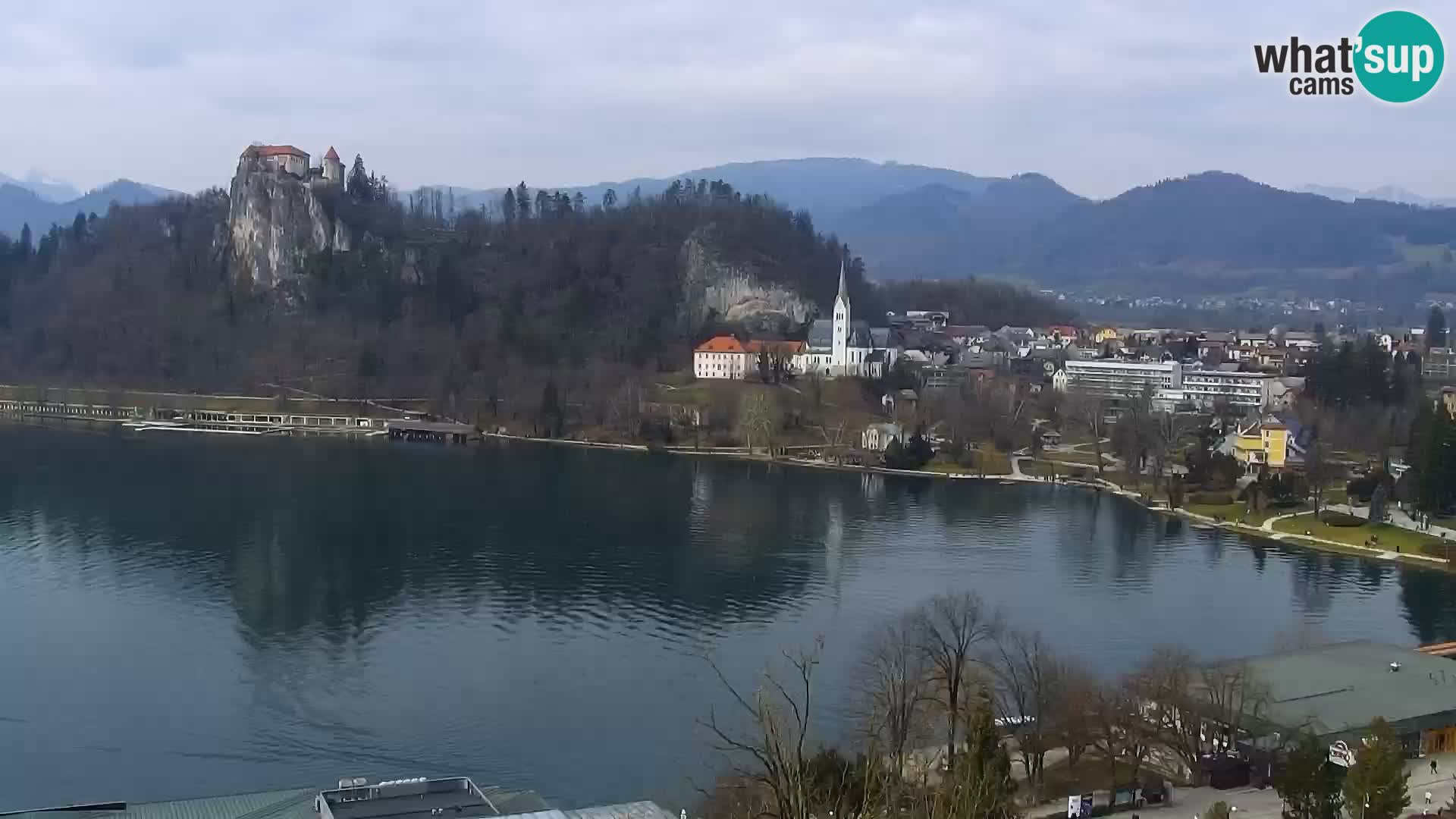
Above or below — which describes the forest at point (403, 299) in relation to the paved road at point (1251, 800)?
above

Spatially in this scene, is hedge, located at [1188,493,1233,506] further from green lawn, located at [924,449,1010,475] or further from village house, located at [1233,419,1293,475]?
green lawn, located at [924,449,1010,475]

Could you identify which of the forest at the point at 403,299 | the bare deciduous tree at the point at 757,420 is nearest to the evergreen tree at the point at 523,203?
the forest at the point at 403,299

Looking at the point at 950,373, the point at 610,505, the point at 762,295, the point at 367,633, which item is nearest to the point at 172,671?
the point at 367,633

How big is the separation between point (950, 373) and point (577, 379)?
329 inches

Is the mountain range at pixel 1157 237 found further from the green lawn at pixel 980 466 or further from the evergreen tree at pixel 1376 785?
the evergreen tree at pixel 1376 785

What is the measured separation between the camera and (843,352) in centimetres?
2936

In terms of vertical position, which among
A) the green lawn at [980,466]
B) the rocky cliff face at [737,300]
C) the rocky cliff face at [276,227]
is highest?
the rocky cliff face at [276,227]

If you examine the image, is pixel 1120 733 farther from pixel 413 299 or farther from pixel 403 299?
pixel 403 299

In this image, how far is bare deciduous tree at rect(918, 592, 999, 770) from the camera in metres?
7.48

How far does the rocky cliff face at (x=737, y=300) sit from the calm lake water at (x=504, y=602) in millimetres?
12838

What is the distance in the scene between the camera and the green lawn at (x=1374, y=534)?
49.1ft

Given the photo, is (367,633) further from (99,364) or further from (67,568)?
(99,364)

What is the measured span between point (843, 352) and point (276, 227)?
16.7 m

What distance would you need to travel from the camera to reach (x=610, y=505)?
1745 cm
